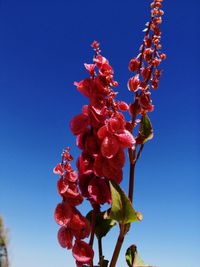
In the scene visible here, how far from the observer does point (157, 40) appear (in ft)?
1.82

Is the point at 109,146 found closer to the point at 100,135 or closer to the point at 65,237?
the point at 100,135

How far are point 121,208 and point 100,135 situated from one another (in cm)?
10

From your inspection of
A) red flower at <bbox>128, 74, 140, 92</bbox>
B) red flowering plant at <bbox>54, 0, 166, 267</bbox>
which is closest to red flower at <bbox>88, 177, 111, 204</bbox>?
red flowering plant at <bbox>54, 0, 166, 267</bbox>

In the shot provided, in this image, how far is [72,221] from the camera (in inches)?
20.6

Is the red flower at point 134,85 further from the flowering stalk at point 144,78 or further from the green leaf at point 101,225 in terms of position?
the green leaf at point 101,225

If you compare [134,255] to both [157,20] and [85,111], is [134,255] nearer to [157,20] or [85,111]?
[85,111]

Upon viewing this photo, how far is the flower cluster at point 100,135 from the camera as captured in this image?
0.51 m

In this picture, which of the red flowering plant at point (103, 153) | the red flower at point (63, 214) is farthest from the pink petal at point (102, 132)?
the red flower at point (63, 214)

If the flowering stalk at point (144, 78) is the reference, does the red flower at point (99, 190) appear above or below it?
below

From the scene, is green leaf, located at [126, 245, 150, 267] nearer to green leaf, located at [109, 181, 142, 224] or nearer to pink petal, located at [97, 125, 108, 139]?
green leaf, located at [109, 181, 142, 224]

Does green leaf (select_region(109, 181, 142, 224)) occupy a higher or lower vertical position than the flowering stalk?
lower

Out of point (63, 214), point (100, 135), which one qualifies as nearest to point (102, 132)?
point (100, 135)

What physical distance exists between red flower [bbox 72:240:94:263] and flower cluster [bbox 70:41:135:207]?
0.18ft

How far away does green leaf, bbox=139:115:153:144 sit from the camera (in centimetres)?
57
